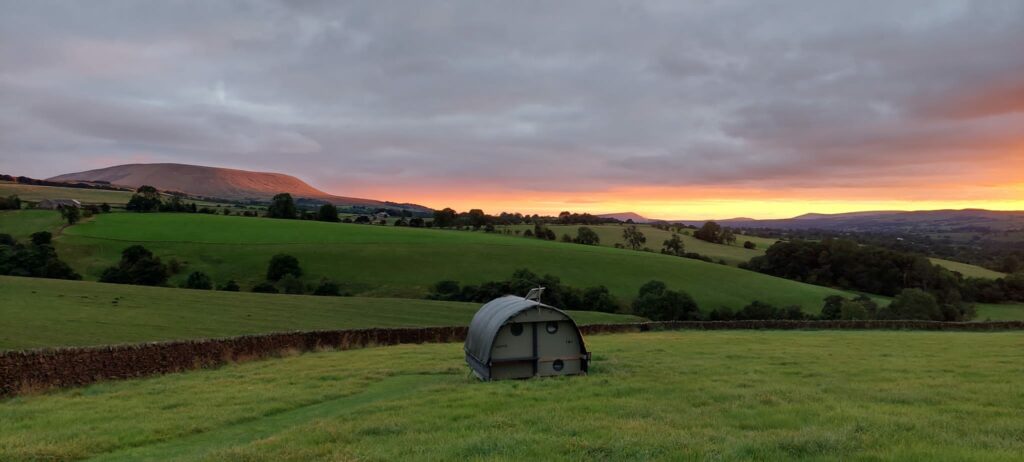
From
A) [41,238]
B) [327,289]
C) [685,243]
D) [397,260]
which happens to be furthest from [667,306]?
[41,238]

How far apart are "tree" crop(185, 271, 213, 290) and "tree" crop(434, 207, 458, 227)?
6948 centimetres

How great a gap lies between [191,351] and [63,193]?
157216mm

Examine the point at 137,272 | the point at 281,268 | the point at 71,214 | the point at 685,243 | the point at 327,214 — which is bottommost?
the point at 137,272

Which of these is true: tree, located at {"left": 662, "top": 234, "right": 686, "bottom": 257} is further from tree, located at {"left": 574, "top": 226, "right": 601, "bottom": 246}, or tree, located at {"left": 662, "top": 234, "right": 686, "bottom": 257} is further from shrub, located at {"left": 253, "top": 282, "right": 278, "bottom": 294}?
shrub, located at {"left": 253, "top": 282, "right": 278, "bottom": 294}

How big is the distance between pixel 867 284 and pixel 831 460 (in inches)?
3832

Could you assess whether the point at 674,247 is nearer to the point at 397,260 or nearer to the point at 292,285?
the point at 397,260

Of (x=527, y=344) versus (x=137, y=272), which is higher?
(x=527, y=344)

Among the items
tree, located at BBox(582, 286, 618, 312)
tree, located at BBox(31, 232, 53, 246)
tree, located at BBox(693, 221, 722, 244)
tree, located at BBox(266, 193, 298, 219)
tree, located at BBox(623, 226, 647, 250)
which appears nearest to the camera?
tree, located at BBox(582, 286, 618, 312)

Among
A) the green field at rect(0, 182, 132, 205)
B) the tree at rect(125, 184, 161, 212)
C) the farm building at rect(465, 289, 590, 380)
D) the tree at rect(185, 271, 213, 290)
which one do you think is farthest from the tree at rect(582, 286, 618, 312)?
the green field at rect(0, 182, 132, 205)

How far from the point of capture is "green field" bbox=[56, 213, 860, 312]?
229 feet

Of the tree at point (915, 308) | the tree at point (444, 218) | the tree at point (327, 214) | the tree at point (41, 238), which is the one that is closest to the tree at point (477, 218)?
the tree at point (444, 218)

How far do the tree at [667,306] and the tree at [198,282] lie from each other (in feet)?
151

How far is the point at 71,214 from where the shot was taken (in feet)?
299

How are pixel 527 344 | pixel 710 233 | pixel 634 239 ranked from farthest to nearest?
pixel 710 233
pixel 634 239
pixel 527 344
